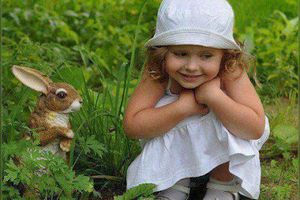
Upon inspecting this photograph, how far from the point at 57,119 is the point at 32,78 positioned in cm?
19

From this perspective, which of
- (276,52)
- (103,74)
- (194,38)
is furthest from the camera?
(276,52)

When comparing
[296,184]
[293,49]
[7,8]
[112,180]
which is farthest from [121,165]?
[7,8]

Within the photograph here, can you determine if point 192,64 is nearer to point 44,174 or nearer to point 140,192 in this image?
point 140,192

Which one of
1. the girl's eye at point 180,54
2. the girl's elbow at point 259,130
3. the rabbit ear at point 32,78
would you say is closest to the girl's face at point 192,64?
the girl's eye at point 180,54

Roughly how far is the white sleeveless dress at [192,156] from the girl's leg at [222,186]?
2.0 inches

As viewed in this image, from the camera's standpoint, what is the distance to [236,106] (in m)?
3.10

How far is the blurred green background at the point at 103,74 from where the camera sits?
132 inches

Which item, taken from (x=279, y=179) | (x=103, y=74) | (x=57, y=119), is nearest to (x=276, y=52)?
(x=103, y=74)

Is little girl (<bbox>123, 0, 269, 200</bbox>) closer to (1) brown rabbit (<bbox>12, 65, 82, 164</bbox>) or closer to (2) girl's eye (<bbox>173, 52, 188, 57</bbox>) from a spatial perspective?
(2) girl's eye (<bbox>173, 52, 188, 57</bbox>)

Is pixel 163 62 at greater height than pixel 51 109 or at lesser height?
greater

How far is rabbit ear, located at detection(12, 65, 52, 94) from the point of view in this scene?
313 centimetres

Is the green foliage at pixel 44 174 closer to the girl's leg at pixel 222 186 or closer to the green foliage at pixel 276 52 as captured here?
the girl's leg at pixel 222 186

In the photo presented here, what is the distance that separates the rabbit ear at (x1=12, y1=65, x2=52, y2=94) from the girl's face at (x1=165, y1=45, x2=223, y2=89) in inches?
19.7

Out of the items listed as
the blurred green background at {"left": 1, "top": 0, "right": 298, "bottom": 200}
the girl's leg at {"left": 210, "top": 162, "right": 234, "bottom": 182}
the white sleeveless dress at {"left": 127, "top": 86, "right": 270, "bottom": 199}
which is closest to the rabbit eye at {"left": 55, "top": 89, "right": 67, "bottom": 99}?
the blurred green background at {"left": 1, "top": 0, "right": 298, "bottom": 200}
